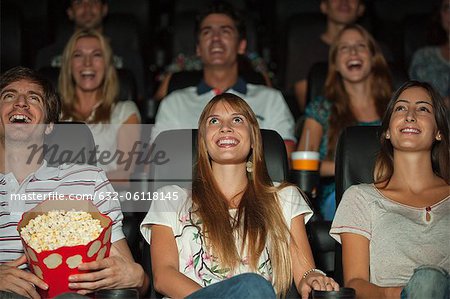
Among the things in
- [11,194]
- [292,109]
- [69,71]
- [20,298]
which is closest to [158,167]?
[11,194]

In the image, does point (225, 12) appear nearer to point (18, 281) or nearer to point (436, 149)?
point (436, 149)

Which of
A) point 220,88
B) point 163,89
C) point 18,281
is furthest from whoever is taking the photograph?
point 163,89

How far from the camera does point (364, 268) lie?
9.25 feet

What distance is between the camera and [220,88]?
13.6ft

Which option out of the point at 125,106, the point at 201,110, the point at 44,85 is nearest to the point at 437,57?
the point at 201,110

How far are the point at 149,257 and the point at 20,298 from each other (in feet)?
1.76

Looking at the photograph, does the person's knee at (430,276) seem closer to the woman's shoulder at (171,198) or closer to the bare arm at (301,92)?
the woman's shoulder at (171,198)

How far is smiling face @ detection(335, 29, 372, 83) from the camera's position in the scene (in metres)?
3.96

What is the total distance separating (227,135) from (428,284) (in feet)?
2.88

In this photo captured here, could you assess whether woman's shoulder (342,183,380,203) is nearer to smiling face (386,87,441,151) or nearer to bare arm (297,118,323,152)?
smiling face (386,87,441,151)

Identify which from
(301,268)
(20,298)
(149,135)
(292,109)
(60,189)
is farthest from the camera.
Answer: (292,109)

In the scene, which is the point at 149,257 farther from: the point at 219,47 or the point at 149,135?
the point at 219,47

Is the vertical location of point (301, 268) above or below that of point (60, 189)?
below

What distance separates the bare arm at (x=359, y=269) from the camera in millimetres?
2693
